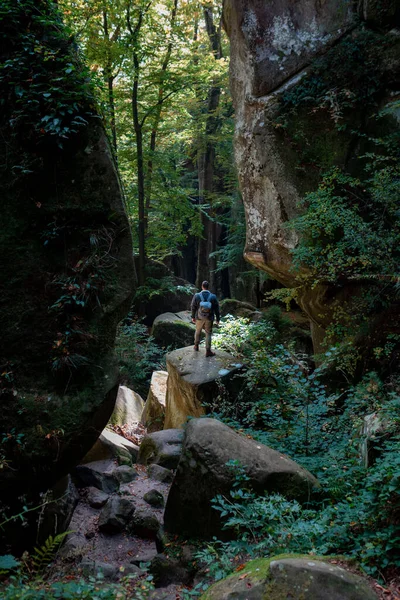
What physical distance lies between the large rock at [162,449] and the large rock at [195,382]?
54 cm

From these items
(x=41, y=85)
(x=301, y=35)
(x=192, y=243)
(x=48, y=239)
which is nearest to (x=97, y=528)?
(x=48, y=239)

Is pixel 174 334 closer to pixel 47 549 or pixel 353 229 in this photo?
pixel 353 229

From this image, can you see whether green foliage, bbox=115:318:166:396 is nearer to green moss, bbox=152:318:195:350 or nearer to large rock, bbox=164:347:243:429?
→ green moss, bbox=152:318:195:350

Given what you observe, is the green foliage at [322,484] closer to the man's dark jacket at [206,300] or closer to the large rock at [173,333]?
the man's dark jacket at [206,300]

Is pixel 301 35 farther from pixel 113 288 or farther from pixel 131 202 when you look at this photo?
pixel 131 202

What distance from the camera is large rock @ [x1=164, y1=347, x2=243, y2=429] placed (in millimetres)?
8781

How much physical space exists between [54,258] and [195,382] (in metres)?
4.28

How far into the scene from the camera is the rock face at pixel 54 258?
5.16m

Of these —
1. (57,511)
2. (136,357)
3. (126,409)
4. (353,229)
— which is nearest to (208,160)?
(136,357)

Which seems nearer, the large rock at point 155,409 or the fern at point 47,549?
the fern at point 47,549

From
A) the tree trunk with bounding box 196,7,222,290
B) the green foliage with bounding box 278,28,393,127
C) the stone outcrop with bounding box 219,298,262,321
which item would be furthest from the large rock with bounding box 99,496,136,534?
the tree trunk with bounding box 196,7,222,290

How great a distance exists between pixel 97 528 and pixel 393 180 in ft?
23.4

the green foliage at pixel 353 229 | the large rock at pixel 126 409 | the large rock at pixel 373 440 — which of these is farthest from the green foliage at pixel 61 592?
the large rock at pixel 126 409

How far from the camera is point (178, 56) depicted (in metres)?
16.1
